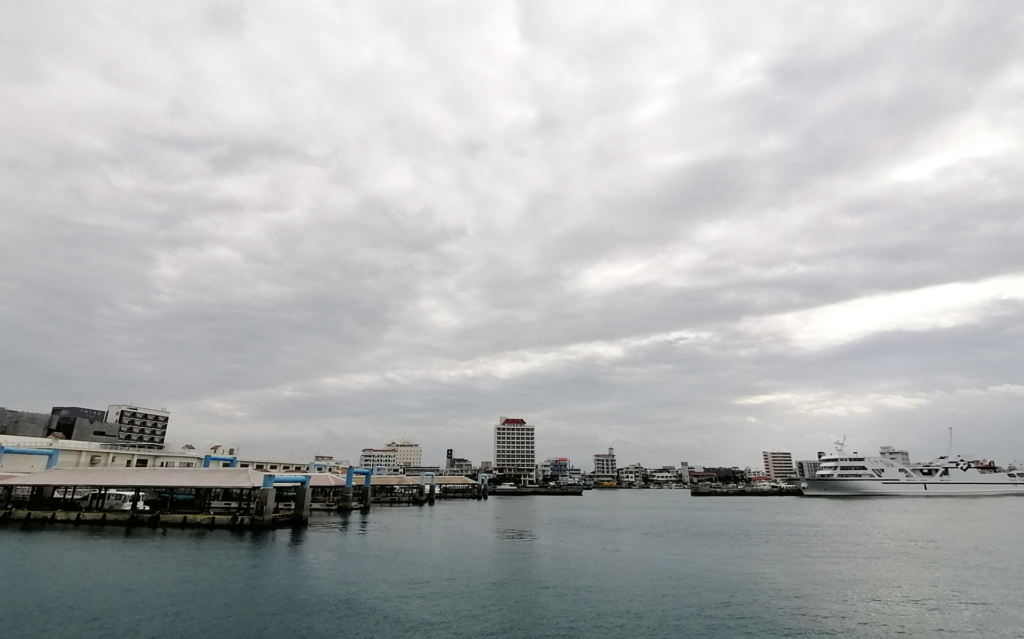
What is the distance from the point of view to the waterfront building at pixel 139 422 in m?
115

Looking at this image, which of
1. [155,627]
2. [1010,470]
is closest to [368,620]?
[155,627]

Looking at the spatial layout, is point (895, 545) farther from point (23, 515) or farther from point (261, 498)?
point (23, 515)

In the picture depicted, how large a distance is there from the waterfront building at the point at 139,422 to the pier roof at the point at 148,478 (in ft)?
215

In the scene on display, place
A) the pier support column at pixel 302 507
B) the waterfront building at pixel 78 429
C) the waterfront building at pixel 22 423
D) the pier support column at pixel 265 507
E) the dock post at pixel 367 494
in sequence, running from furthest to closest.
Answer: the waterfront building at pixel 78 429, the waterfront building at pixel 22 423, the dock post at pixel 367 494, the pier support column at pixel 302 507, the pier support column at pixel 265 507

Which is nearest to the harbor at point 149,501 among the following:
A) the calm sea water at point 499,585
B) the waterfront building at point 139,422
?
the calm sea water at point 499,585

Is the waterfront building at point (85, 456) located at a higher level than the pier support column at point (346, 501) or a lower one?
higher

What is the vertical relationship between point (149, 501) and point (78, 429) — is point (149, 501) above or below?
below

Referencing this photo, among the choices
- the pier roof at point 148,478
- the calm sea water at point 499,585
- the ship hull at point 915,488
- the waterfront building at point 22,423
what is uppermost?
the waterfront building at point 22,423

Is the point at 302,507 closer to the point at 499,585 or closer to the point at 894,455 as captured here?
the point at 499,585

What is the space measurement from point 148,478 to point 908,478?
139m

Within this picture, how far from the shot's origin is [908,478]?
11475 centimetres

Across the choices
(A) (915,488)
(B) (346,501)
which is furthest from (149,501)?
(A) (915,488)

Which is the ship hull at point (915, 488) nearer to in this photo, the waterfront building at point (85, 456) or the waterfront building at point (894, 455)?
the waterfront building at point (894, 455)

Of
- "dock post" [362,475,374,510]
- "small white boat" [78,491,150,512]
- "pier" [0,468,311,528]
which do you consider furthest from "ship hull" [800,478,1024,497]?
"small white boat" [78,491,150,512]
